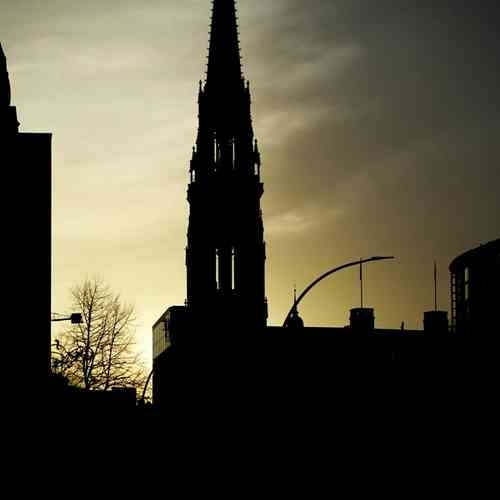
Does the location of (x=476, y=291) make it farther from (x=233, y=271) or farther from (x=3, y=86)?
(x=3, y=86)

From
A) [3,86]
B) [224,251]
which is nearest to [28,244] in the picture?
[3,86]

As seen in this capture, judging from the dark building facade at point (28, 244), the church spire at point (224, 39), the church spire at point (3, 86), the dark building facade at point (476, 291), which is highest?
the church spire at point (224, 39)

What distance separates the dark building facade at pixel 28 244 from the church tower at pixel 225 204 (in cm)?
5723

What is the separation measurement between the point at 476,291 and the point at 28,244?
63986mm

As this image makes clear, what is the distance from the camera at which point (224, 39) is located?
105875 mm

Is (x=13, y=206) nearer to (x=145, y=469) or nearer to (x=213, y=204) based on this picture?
(x=145, y=469)

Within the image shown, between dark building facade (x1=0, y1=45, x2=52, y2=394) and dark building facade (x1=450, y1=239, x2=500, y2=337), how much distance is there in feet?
170

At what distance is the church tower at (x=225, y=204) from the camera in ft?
327

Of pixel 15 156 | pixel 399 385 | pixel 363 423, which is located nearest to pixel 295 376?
pixel 399 385

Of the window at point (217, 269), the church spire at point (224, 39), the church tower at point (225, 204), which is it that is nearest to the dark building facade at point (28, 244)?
the church tower at point (225, 204)

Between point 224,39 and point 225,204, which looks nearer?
point 225,204

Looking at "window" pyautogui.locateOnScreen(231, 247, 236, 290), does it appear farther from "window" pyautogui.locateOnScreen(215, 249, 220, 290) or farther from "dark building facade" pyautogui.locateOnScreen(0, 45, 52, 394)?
"dark building facade" pyautogui.locateOnScreen(0, 45, 52, 394)

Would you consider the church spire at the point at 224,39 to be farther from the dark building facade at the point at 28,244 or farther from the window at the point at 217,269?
the dark building facade at the point at 28,244

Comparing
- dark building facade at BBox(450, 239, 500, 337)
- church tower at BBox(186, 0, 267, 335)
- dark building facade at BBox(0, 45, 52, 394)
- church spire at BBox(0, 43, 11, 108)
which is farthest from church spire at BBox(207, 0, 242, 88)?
church spire at BBox(0, 43, 11, 108)
